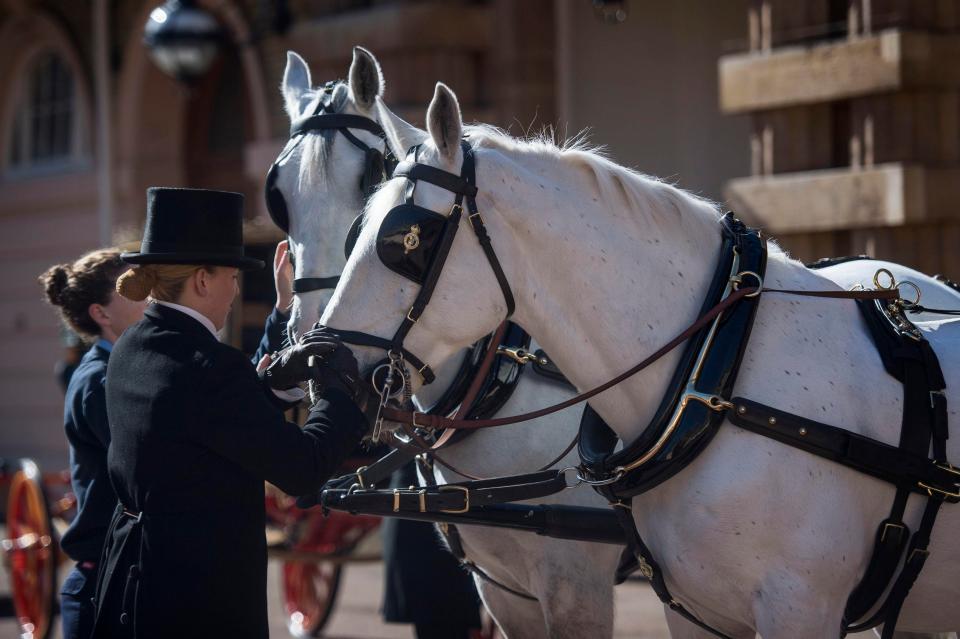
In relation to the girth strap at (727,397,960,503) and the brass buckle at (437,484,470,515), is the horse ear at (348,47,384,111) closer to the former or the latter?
the brass buckle at (437,484,470,515)

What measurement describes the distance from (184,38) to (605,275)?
6.23 m

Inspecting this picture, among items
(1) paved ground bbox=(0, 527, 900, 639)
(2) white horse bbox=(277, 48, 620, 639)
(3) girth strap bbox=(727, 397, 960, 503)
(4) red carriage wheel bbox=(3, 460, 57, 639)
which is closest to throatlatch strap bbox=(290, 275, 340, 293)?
(2) white horse bbox=(277, 48, 620, 639)

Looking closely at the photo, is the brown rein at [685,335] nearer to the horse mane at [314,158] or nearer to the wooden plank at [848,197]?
the horse mane at [314,158]

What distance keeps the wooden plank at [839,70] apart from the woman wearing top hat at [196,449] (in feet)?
13.6

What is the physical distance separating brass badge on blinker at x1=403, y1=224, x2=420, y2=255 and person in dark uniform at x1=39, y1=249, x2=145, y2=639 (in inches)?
49.4

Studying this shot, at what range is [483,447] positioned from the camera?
385 cm

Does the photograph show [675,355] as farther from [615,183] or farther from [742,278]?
[615,183]

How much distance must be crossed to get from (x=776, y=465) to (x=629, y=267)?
541 mm

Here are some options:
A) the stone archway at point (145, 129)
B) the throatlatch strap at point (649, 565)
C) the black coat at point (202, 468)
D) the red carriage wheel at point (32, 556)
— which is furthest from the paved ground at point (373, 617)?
the stone archway at point (145, 129)

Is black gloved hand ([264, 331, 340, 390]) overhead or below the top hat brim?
below

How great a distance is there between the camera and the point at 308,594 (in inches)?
284

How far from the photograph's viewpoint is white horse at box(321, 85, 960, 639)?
2854 millimetres

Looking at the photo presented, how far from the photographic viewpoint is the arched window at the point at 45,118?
13.9 meters

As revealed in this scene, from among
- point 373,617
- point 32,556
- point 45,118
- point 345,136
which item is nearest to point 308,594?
point 373,617
